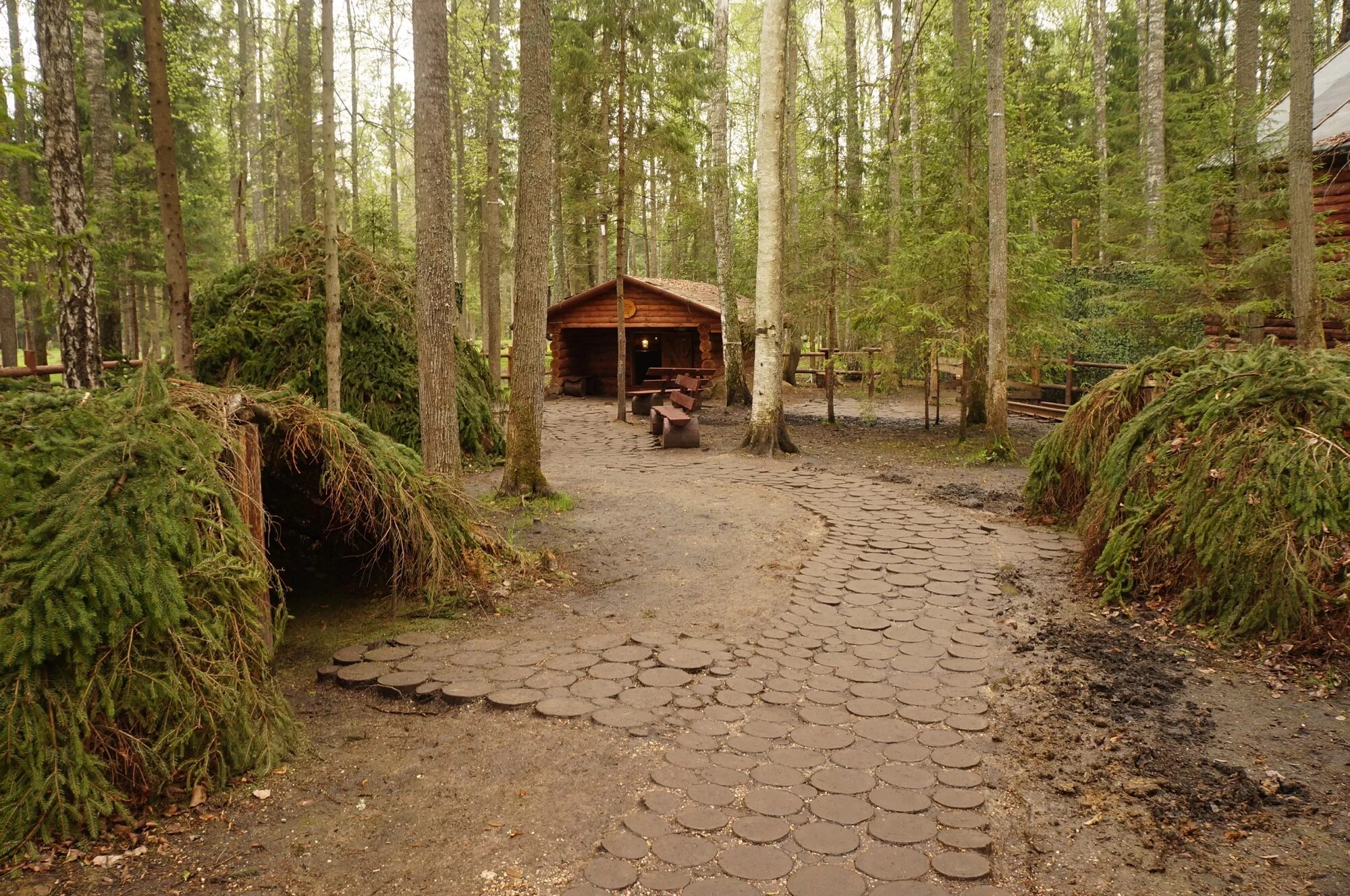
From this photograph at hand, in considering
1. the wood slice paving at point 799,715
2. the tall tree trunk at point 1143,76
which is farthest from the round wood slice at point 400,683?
the tall tree trunk at point 1143,76

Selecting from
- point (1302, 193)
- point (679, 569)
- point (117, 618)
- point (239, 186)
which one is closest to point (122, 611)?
point (117, 618)

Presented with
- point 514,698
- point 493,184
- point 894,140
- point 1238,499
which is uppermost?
point 894,140

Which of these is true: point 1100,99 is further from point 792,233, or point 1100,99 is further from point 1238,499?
point 1238,499

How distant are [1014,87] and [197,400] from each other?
16804mm

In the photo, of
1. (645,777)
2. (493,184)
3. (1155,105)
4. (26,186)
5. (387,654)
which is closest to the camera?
(645,777)

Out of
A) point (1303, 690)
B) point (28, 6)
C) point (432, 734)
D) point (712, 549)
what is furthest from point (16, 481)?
point (28, 6)

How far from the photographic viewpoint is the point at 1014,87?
648 inches

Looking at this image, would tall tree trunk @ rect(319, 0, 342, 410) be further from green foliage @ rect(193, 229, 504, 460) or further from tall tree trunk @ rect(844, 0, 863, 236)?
tall tree trunk @ rect(844, 0, 863, 236)

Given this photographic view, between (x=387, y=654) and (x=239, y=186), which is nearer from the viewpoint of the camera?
(x=387, y=654)

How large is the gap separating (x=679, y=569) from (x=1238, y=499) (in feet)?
13.9

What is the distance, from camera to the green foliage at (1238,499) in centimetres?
514

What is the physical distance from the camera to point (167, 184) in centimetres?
741

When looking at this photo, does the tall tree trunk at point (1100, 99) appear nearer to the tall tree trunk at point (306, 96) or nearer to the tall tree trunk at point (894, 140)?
the tall tree trunk at point (894, 140)

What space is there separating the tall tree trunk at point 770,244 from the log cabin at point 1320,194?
665cm
